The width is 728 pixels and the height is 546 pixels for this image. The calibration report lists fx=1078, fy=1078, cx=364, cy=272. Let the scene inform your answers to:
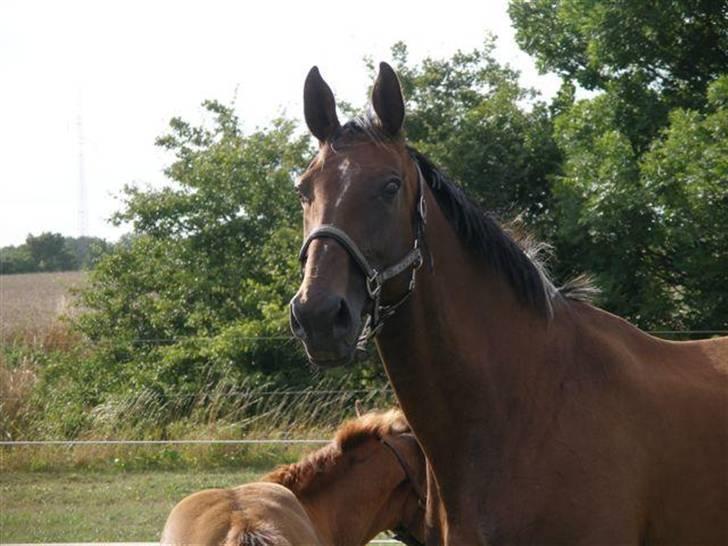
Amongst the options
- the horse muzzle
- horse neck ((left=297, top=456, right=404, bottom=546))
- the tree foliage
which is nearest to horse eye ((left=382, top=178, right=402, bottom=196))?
the horse muzzle

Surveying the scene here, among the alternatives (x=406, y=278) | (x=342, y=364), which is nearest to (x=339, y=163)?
(x=406, y=278)

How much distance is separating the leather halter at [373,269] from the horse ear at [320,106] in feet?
1.21

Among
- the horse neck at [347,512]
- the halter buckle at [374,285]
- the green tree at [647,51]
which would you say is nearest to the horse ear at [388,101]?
the halter buckle at [374,285]

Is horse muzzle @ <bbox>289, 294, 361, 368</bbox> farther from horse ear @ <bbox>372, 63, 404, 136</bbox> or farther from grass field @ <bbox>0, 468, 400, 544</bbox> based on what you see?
grass field @ <bbox>0, 468, 400, 544</bbox>

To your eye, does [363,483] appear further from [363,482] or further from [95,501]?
[95,501]

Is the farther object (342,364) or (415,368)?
(415,368)

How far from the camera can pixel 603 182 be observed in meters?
11.6

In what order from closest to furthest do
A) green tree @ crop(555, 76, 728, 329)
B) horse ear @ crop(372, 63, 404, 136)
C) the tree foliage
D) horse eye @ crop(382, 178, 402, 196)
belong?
horse eye @ crop(382, 178, 402, 196)
horse ear @ crop(372, 63, 404, 136)
green tree @ crop(555, 76, 728, 329)
the tree foliage

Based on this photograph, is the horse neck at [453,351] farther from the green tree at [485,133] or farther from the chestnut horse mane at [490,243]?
the green tree at [485,133]

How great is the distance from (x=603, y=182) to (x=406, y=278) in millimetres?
9260

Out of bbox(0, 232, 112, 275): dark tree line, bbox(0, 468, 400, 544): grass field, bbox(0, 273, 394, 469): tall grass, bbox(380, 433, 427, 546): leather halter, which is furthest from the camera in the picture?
bbox(0, 232, 112, 275): dark tree line

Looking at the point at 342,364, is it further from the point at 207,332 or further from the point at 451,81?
the point at 451,81

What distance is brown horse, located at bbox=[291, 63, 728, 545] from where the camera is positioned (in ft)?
8.62

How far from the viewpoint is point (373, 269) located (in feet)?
8.68
